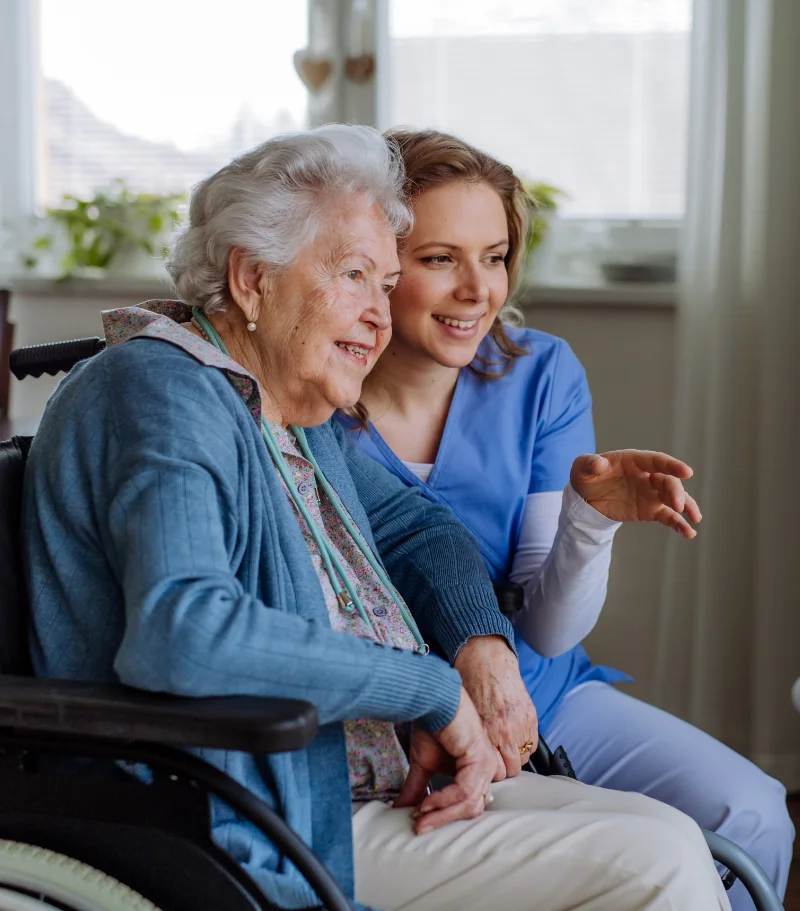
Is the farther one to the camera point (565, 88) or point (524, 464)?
point (565, 88)

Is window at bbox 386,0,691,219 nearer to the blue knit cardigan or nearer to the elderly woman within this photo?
the elderly woman

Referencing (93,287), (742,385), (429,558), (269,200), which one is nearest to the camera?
(269,200)

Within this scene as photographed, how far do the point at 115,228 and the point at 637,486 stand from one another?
2059mm

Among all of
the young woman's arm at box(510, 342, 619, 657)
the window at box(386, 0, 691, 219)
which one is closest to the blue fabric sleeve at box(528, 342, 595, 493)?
the young woman's arm at box(510, 342, 619, 657)

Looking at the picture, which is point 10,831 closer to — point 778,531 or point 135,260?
point 778,531

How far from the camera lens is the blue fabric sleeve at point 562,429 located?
172 centimetres

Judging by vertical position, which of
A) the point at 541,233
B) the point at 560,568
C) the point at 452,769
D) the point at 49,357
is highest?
the point at 541,233

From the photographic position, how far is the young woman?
149 cm

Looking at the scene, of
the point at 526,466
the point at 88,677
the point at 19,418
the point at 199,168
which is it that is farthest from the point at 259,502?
the point at 199,168

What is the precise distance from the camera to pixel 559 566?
1.56 meters

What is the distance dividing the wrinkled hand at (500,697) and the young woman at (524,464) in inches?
7.8

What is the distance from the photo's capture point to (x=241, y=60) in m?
3.05

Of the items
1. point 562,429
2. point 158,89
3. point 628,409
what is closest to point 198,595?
point 562,429

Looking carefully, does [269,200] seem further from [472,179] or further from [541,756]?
[541,756]
